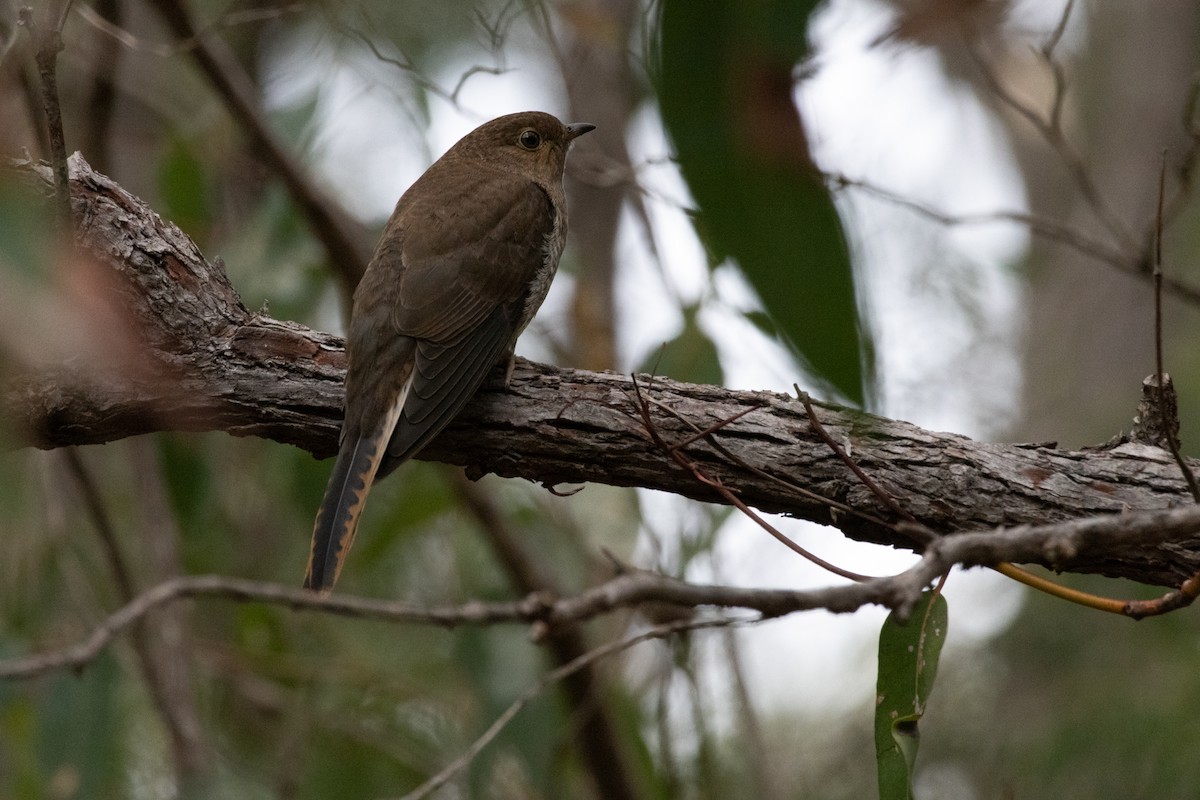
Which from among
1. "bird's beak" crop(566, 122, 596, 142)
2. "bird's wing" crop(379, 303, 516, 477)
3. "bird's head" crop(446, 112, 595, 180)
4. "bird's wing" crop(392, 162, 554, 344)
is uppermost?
"bird's beak" crop(566, 122, 596, 142)

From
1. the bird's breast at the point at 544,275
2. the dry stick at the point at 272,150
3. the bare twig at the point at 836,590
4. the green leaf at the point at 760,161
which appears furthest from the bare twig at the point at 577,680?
the green leaf at the point at 760,161

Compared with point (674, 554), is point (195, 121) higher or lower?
higher

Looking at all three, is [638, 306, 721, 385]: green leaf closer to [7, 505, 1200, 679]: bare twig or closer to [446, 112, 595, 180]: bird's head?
[446, 112, 595, 180]: bird's head

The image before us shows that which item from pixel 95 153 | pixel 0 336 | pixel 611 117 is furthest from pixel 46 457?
pixel 0 336

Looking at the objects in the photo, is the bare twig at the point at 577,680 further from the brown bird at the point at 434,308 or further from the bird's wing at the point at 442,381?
the bird's wing at the point at 442,381

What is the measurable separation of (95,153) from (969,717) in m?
5.13

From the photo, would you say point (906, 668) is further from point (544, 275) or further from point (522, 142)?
point (522, 142)

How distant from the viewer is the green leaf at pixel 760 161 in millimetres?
834

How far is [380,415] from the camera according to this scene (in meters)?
3.02

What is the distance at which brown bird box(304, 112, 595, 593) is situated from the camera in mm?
2969

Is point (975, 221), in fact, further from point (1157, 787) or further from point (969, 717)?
point (969, 717)

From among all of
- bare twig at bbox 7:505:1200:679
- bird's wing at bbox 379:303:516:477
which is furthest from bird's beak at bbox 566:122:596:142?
bare twig at bbox 7:505:1200:679

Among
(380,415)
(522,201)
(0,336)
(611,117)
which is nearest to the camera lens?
(0,336)

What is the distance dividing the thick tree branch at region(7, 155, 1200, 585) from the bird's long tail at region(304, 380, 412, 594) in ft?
0.37
